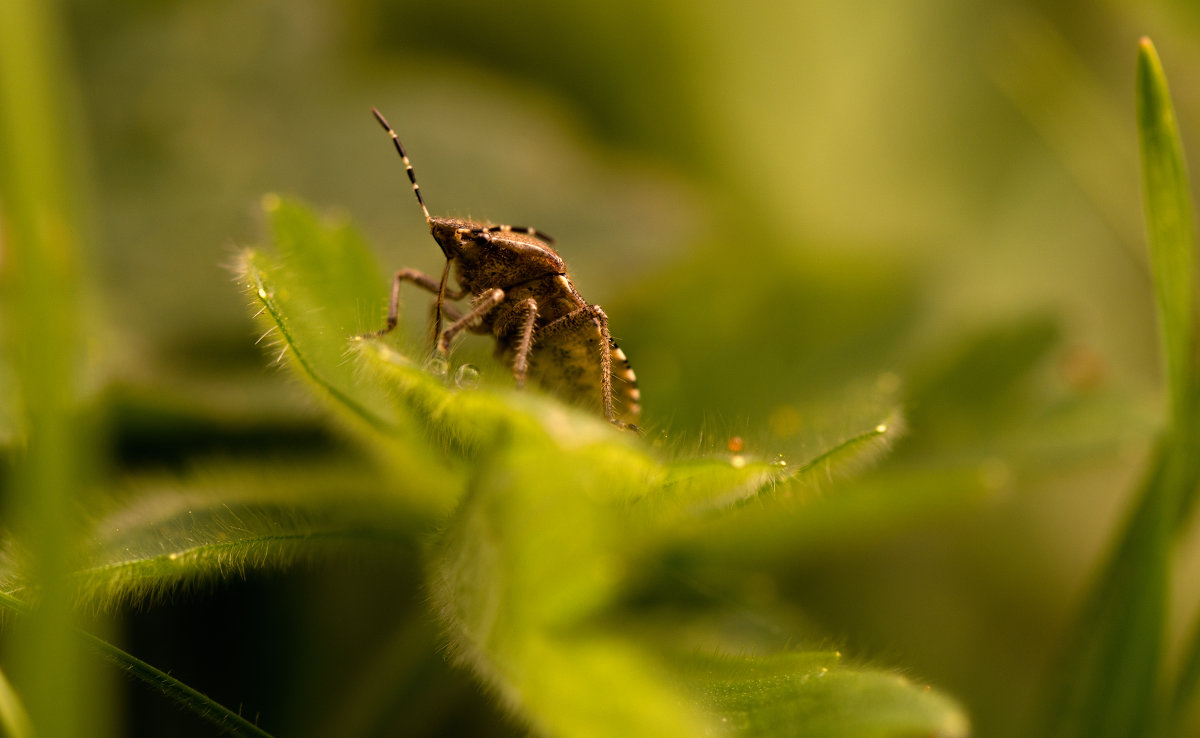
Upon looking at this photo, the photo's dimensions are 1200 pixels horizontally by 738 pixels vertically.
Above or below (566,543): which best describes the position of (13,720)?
below

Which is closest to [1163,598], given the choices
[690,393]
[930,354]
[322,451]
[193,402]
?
[930,354]

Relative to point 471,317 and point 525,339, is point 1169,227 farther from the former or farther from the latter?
point 471,317

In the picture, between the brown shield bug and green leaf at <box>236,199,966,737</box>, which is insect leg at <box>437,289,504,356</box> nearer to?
the brown shield bug

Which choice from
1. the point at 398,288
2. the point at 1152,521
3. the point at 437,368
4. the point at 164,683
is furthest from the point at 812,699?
the point at 398,288

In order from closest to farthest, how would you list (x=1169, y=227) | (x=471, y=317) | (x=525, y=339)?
1. (x=1169, y=227)
2. (x=525, y=339)
3. (x=471, y=317)

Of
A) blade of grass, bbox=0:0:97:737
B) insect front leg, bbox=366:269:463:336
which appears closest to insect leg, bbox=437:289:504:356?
insect front leg, bbox=366:269:463:336

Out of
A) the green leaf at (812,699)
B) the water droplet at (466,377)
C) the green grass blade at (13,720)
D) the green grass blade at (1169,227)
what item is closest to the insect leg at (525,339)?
the water droplet at (466,377)

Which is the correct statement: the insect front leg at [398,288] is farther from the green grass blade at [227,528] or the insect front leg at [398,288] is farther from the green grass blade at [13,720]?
the green grass blade at [13,720]

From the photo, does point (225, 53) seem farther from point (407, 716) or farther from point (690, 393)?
point (407, 716)
